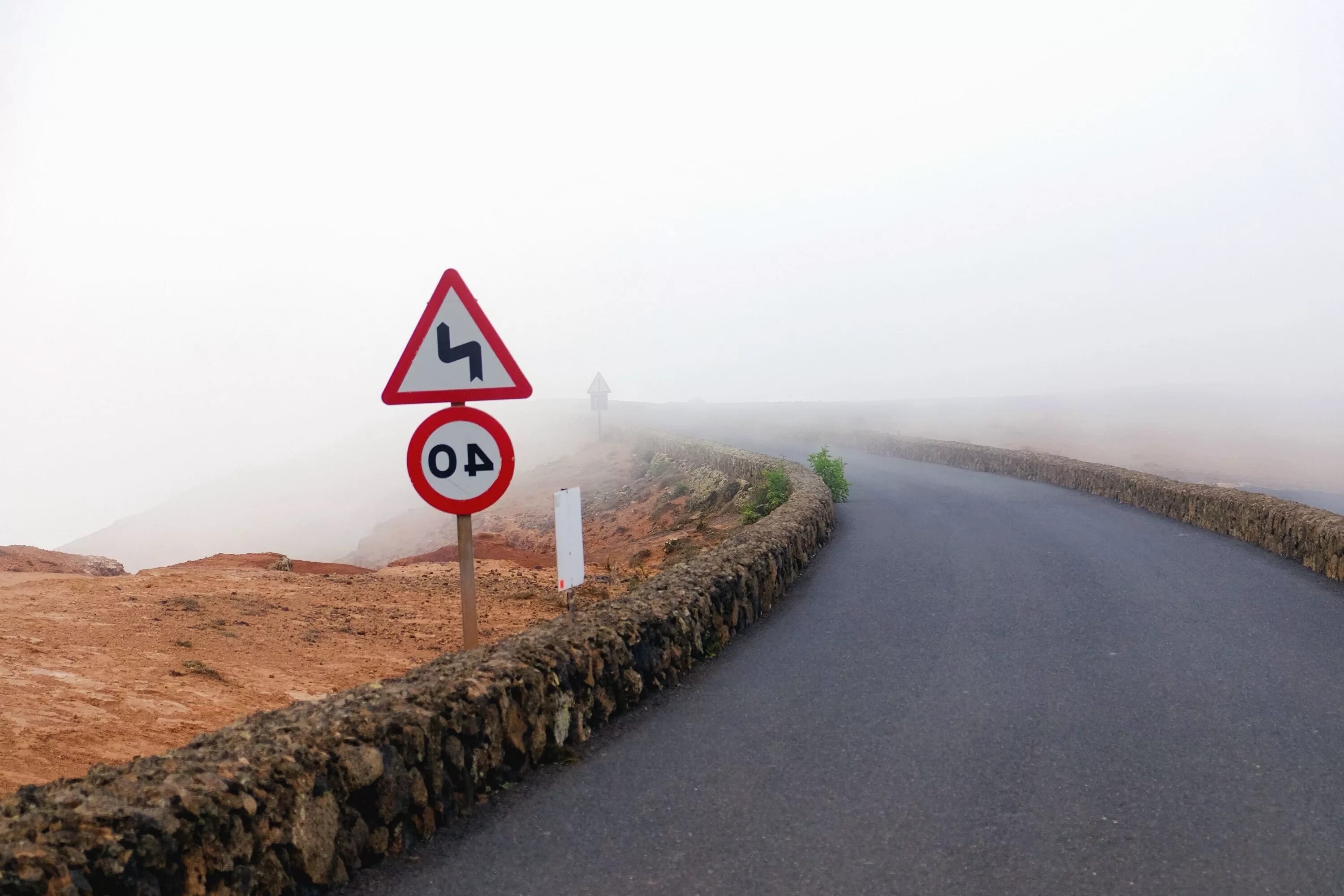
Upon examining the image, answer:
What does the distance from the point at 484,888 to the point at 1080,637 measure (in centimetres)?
630

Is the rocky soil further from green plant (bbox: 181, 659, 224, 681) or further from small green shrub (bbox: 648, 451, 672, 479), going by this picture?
small green shrub (bbox: 648, 451, 672, 479)

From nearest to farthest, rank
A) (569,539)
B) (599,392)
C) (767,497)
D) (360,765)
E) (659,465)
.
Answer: (360,765) < (569,539) < (767,497) < (659,465) < (599,392)

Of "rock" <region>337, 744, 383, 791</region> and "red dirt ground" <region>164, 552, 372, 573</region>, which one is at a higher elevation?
"rock" <region>337, 744, 383, 791</region>

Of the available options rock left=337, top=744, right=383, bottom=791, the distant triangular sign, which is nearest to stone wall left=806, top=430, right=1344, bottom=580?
the distant triangular sign

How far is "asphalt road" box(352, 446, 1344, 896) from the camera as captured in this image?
4.04 metres

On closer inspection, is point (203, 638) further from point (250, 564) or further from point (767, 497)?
point (767, 497)

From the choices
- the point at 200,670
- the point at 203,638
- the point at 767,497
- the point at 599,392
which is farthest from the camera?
the point at 599,392

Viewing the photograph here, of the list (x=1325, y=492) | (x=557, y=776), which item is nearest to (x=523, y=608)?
(x=557, y=776)

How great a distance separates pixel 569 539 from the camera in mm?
6816

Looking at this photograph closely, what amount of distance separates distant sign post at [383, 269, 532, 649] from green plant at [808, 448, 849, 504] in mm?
15662

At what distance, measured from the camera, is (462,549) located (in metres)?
5.79

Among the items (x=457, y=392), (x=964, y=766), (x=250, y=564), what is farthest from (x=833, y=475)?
(x=457, y=392)

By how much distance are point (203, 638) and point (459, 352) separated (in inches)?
233

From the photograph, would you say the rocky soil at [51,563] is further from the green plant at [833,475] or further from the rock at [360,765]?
the green plant at [833,475]
